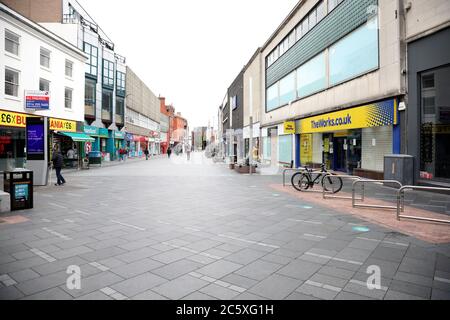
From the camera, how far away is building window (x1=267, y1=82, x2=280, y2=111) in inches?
1158

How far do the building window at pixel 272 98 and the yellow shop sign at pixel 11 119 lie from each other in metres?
20.9

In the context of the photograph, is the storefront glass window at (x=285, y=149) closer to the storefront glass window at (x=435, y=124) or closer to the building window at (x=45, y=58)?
the storefront glass window at (x=435, y=124)

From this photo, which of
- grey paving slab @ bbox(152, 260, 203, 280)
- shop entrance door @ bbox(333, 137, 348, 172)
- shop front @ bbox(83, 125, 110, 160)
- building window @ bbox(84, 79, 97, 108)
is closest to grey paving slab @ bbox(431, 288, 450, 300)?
grey paving slab @ bbox(152, 260, 203, 280)

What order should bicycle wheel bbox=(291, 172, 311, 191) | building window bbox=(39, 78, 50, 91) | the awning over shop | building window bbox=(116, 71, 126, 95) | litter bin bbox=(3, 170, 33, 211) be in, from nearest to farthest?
litter bin bbox=(3, 170, 33, 211) < bicycle wheel bbox=(291, 172, 311, 191) < building window bbox=(39, 78, 50, 91) < the awning over shop < building window bbox=(116, 71, 126, 95)

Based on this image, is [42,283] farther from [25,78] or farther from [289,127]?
[289,127]

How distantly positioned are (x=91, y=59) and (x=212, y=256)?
3515 centimetres

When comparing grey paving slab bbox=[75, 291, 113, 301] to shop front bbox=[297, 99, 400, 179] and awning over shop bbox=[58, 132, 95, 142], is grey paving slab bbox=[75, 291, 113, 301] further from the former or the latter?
awning over shop bbox=[58, 132, 95, 142]

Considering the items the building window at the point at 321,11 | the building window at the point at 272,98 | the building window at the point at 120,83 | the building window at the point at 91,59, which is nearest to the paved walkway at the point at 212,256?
the building window at the point at 321,11

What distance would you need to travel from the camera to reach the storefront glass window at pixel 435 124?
1116 centimetres

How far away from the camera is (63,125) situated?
2562 cm

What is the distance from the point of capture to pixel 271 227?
21.4 ft

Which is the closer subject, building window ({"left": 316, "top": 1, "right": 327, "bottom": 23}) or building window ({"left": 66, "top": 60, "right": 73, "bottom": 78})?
building window ({"left": 316, "top": 1, "right": 327, "bottom": 23})

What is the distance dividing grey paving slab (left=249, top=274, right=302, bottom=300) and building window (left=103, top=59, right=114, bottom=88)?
38.5 meters

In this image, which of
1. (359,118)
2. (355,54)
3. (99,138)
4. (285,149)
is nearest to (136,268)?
(359,118)
